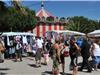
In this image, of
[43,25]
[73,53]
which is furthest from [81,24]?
[73,53]

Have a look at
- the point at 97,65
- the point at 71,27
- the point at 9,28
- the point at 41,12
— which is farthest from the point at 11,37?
the point at 71,27

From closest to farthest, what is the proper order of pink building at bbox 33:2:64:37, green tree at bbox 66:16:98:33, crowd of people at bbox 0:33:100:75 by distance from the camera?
crowd of people at bbox 0:33:100:75
pink building at bbox 33:2:64:37
green tree at bbox 66:16:98:33

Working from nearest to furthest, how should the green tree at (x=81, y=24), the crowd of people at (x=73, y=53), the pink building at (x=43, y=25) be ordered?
1. the crowd of people at (x=73, y=53)
2. the pink building at (x=43, y=25)
3. the green tree at (x=81, y=24)

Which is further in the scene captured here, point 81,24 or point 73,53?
point 81,24

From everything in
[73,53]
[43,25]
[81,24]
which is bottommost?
[73,53]

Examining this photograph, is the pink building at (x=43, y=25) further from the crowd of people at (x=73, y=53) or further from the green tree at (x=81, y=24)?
the crowd of people at (x=73, y=53)

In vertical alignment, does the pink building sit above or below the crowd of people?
above

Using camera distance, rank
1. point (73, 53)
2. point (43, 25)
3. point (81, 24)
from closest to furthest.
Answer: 1. point (73, 53)
2. point (43, 25)
3. point (81, 24)

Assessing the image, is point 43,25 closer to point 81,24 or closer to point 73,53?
point 81,24

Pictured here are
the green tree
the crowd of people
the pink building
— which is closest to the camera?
the crowd of people

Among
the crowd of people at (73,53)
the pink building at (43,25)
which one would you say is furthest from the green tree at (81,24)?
A: the crowd of people at (73,53)

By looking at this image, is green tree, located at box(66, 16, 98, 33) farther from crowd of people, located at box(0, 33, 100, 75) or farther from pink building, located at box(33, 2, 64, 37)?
crowd of people, located at box(0, 33, 100, 75)

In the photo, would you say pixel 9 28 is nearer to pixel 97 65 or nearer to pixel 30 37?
pixel 30 37

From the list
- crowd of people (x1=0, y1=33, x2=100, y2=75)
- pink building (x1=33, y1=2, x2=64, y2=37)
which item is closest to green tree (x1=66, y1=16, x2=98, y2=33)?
pink building (x1=33, y1=2, x2=64, y2=37)
